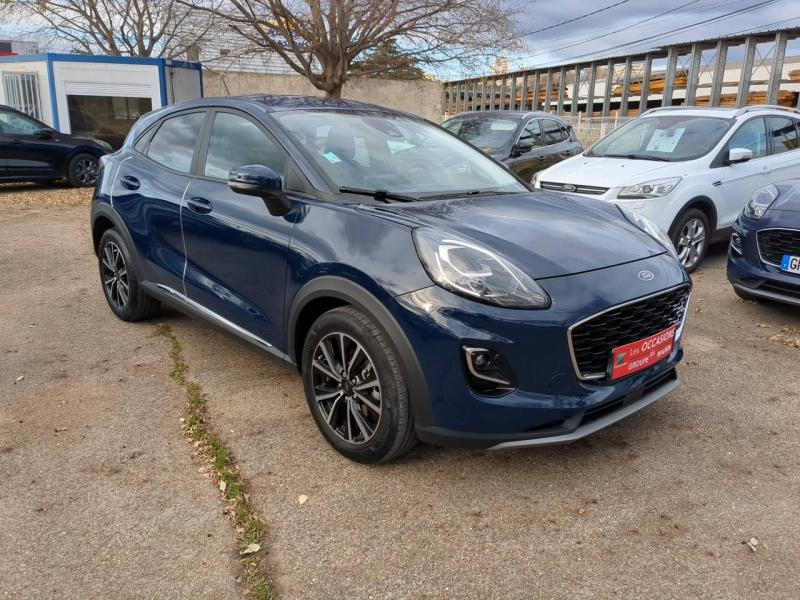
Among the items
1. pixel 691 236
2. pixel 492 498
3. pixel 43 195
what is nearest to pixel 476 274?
pixel 492 498

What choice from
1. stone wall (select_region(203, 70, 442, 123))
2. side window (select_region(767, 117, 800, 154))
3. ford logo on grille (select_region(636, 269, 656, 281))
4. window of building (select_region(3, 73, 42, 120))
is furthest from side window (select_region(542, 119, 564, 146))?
window of building (select_region(3, 73, 42, 120))

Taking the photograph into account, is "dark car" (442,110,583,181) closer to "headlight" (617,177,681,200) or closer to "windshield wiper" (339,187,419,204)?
"headlight" (617,177,681,200)

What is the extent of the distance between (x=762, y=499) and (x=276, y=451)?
214cm

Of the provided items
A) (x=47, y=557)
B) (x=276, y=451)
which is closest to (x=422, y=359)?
(x=276, y=451)

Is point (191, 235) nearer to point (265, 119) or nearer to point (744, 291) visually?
point (265, 119)

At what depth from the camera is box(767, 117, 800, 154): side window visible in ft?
23.8

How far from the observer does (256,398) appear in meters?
3.62

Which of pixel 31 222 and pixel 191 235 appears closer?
pixel 191 235

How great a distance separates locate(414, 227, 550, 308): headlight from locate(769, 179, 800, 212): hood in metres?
3.33

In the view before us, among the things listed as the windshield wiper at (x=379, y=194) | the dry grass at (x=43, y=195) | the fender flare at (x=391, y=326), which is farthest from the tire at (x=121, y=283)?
the dry grass at (x=43, y=195)

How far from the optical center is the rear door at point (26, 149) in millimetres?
11484

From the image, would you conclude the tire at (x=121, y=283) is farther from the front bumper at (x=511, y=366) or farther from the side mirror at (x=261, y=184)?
the front bumper at (x=511, y=366)

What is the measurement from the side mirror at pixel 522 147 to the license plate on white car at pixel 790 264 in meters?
5.08

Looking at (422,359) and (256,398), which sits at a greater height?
(422,359)
